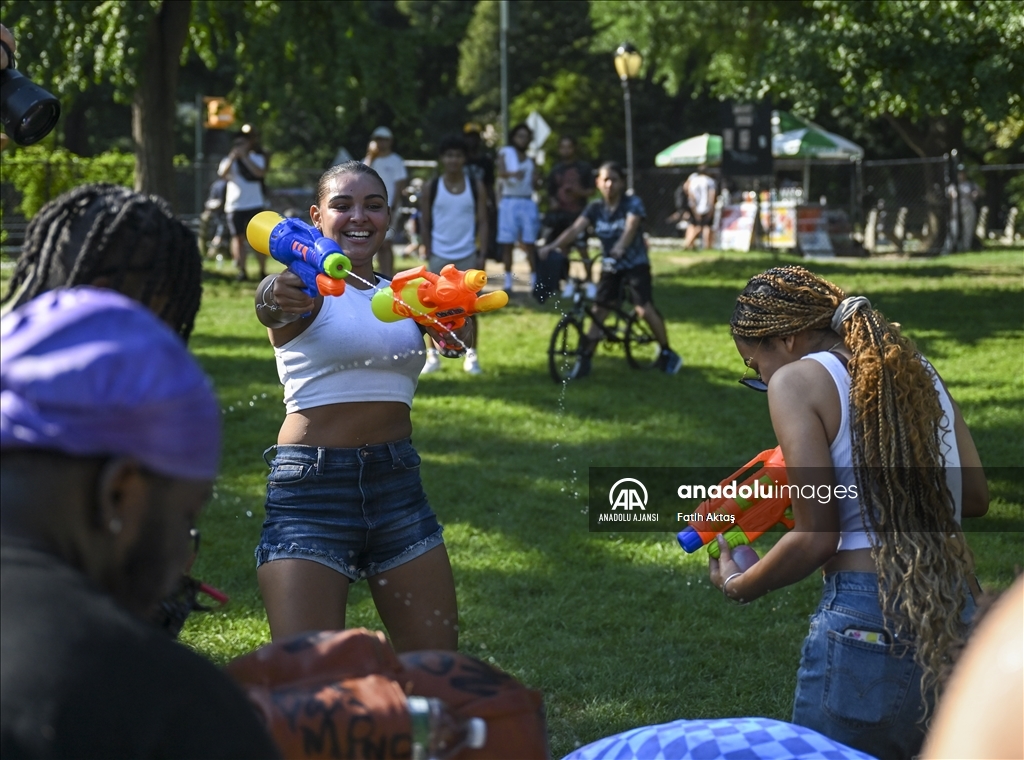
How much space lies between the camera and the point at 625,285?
442 inches

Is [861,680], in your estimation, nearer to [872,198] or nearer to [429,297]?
[429,297]

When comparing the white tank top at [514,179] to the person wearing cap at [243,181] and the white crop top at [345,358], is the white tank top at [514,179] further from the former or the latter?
the white crop top at [345,358]

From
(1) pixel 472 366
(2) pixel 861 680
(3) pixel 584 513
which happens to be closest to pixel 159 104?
(1) pixel 472 366

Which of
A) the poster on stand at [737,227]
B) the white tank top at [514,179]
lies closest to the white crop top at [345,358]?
the white tank top at [514,179]

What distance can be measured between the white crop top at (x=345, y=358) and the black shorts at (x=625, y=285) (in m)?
7.53

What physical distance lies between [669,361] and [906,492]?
27.5 ft

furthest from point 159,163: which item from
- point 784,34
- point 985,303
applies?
point 985,303

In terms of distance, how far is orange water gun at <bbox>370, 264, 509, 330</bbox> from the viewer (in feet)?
11.5

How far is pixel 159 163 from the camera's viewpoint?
1684cm

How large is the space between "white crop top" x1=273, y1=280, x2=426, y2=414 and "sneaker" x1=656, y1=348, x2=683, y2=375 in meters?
7.74

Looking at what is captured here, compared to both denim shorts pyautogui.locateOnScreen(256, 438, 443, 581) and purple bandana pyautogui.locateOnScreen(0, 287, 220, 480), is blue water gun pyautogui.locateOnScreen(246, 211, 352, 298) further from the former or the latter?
purple bandana pyautogui.locateOnScreen(0, 287, 220, 480)

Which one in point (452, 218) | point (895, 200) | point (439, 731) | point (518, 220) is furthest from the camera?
point (895, 200)

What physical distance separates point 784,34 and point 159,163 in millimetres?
9688

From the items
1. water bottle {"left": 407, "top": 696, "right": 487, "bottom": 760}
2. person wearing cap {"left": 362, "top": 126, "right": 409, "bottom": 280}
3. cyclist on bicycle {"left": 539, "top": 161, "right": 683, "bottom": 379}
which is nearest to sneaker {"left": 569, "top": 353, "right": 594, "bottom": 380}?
cyclist on bicycle {"left": 539, "top": 161, "right": 683, "bottom": 379}
